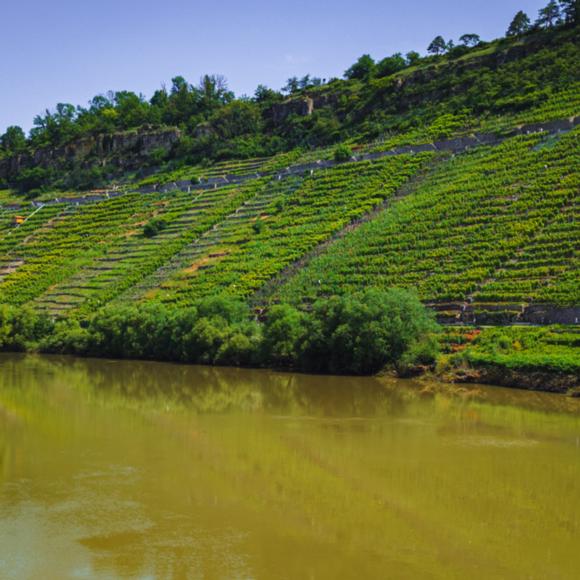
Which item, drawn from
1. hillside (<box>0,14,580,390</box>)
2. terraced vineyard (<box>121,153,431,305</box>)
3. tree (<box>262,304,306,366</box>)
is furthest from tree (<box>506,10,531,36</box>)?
tree (<box>262,304,306,366</box>)

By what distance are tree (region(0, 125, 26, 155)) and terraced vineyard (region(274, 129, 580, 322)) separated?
102 m

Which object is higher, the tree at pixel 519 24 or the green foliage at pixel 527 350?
the tree at pixel 519 24

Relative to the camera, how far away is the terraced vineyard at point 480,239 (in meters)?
52.5

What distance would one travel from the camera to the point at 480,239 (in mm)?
59875

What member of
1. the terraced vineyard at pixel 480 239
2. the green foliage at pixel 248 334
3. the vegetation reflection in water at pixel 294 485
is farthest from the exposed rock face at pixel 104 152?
the vegetation reflection in water at pixel 294 485

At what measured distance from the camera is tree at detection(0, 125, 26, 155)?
152625mm

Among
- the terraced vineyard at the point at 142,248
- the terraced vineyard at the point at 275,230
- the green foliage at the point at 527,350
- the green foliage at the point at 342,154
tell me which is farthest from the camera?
the green foliage at the point at 342,154

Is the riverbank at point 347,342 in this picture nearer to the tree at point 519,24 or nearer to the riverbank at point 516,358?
the riverbank at point 516,358

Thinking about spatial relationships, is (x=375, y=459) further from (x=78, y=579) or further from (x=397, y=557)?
(x=78, y=579)

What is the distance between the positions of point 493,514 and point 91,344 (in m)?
50.5

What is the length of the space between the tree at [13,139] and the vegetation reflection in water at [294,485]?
393 feet

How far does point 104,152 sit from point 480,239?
282 ft

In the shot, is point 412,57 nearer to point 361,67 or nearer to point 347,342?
point 361,67

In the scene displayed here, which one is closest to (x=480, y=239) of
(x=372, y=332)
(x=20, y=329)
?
(x=372, y=332)
